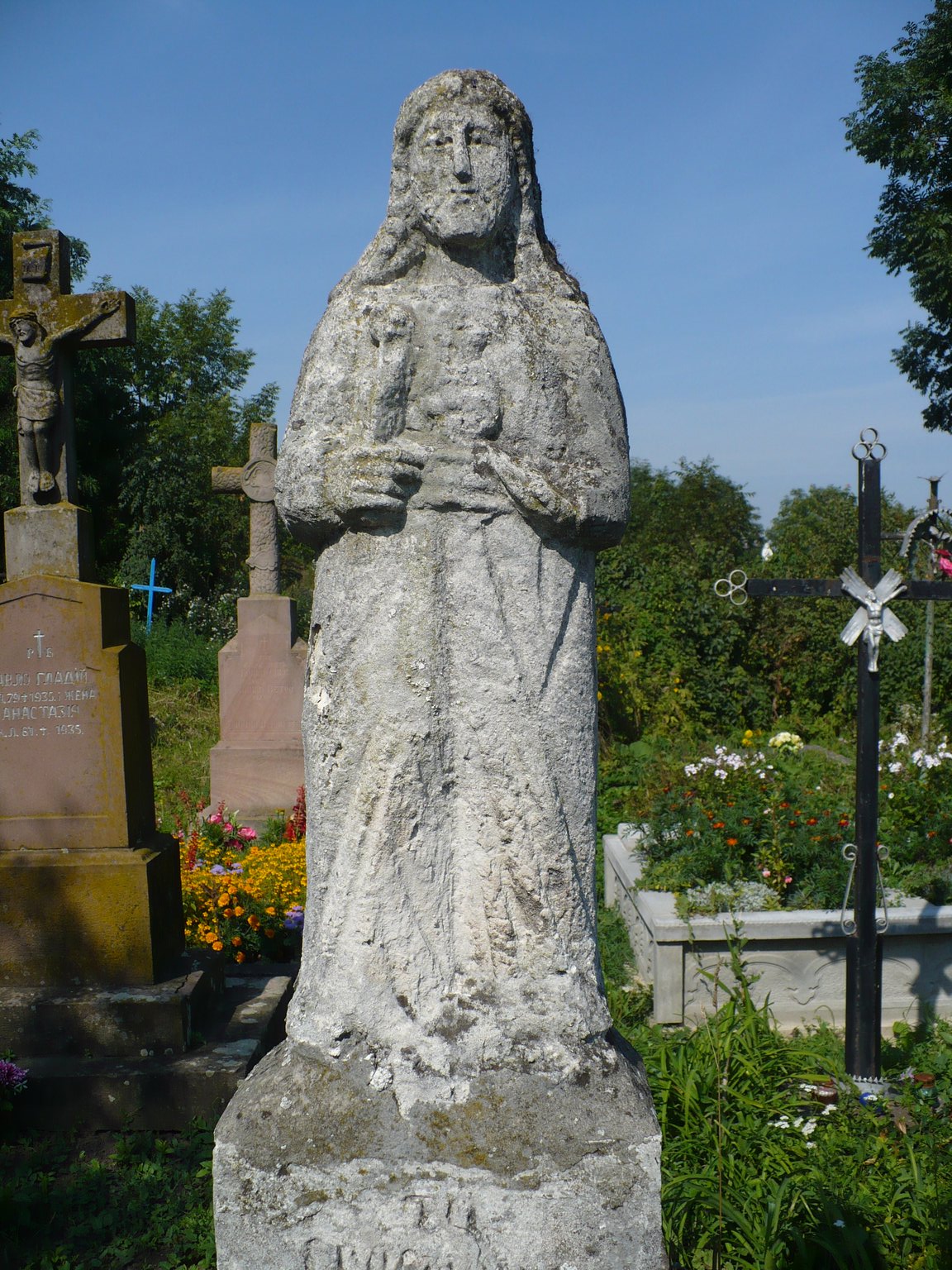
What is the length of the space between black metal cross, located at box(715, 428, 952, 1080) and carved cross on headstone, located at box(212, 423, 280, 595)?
21.2ft

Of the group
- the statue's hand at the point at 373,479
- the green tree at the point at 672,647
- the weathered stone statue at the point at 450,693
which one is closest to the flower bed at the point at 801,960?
the weathered stone statue at the point at 450,693

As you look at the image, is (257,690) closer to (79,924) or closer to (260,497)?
(260,497)

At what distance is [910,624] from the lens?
1310cm

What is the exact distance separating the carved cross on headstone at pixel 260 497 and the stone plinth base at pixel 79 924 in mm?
5591

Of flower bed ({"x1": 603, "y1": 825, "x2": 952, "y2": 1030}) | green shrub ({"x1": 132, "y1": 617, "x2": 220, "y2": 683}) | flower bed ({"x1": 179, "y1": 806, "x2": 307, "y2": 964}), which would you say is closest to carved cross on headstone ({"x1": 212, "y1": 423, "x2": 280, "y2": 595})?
flower bed ({"x1": 179, "y1": 806, "x2": 307, "y2": 964})

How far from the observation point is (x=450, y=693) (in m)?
2.29

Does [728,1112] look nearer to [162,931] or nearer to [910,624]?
[162,931]

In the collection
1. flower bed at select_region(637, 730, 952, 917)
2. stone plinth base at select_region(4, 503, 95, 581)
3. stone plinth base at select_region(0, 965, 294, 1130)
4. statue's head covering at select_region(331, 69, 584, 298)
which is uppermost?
statue's head covering at select_region(331, 69, 584, 298)

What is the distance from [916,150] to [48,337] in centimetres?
1820

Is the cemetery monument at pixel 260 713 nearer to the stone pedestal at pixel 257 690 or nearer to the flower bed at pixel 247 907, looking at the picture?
the stone pedestal at pixel 257 690

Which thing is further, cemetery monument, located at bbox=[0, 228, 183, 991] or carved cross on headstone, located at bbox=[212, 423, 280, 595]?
carved cross on headstone, located at bbox=[212, 423, 280, 595]

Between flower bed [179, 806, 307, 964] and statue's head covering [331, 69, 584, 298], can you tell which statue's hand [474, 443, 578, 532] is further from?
flower bed [179, 806, 307, 964]

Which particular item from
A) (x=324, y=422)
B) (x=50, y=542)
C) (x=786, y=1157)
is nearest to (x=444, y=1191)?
(x=324, y=422)

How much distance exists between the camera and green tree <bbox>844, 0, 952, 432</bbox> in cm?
1869
